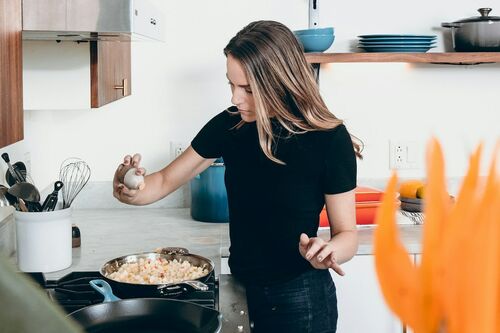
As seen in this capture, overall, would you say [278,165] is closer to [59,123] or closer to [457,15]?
[59,123]

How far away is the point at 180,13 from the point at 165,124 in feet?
1.44

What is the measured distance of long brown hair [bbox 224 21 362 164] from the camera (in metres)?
1.94

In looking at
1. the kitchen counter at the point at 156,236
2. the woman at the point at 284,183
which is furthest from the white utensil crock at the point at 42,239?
the woman at the point at 284,183

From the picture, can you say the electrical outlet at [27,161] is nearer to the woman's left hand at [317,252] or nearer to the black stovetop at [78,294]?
the black stovetop at [78,294]

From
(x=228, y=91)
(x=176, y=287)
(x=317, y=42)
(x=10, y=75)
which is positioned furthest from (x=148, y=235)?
(x=10, y=75)

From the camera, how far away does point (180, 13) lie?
2938 millimetres

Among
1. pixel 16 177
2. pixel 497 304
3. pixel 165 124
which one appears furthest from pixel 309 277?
pixel 497 304

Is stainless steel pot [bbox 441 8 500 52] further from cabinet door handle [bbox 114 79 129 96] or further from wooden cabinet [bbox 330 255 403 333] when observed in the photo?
cabinet door handle [bbox 114 79 129 96]

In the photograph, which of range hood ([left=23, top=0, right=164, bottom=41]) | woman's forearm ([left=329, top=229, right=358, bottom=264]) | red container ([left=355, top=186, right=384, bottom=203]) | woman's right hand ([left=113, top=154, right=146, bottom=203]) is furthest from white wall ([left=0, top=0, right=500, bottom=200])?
range hood ([left=23, top=0, right=164, bottom=41])

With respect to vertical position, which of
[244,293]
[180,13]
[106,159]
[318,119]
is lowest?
[244,293]

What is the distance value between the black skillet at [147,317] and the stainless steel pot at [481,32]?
1772mm

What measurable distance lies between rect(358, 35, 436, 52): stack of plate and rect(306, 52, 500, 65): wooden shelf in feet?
0.12

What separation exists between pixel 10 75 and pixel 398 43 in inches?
70.6

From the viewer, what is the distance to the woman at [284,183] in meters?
1.92
